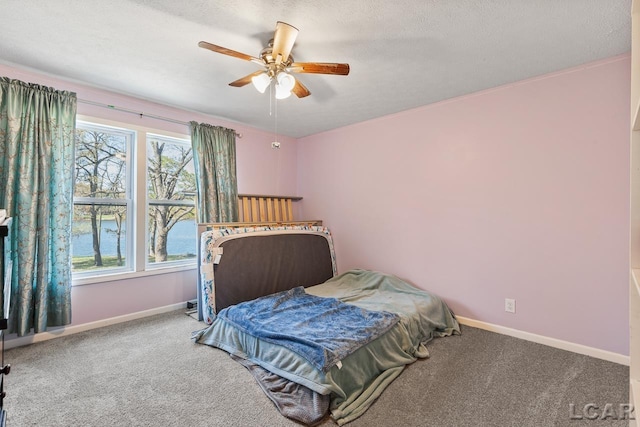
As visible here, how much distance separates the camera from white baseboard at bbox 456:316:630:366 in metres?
2.23

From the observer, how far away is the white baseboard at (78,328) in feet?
8.03

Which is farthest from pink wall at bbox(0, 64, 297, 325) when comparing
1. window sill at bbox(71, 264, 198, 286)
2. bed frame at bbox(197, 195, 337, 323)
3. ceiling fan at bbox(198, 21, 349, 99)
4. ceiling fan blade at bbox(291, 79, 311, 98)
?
ceiling fan blade at bbox(291, 79, 311, 98)

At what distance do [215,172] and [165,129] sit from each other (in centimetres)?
68

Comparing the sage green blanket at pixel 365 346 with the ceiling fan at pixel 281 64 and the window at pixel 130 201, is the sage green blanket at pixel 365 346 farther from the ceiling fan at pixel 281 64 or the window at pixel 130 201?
the ceiling fan at pixel 281 64

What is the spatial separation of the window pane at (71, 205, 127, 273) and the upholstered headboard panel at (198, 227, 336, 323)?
93 centimetres

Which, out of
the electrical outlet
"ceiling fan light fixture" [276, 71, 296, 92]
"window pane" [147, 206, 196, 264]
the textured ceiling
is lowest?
the electrical outlet

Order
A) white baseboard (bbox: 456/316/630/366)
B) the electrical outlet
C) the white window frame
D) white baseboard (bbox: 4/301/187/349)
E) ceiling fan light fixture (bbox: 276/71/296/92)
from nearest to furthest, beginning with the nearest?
ceiling fan light fixture (bbox: 276/71/296/92) → white baseboard (bbox: 456/316/630/366) → white baseboard (bbox: 4/301/187/349) → the electrical outlet → the white window frame

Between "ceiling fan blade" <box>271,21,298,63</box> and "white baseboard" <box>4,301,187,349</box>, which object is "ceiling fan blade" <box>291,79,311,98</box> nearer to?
"ceiling fan blade" <box>271,21,298,63</box>

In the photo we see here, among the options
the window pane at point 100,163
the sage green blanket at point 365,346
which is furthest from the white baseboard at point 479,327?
the window pane at point 100,163

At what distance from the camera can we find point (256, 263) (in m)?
3.14

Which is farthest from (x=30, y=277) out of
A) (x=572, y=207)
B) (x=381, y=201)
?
(x=572, y=207)

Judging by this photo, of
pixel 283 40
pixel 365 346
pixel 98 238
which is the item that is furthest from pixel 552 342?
pixel 98 238

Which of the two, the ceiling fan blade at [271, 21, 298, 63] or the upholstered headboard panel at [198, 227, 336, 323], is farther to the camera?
the upholstered headboard panel at [198, 227, 336, 323]

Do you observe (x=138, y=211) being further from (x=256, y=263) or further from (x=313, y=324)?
(x=313, y=324)
